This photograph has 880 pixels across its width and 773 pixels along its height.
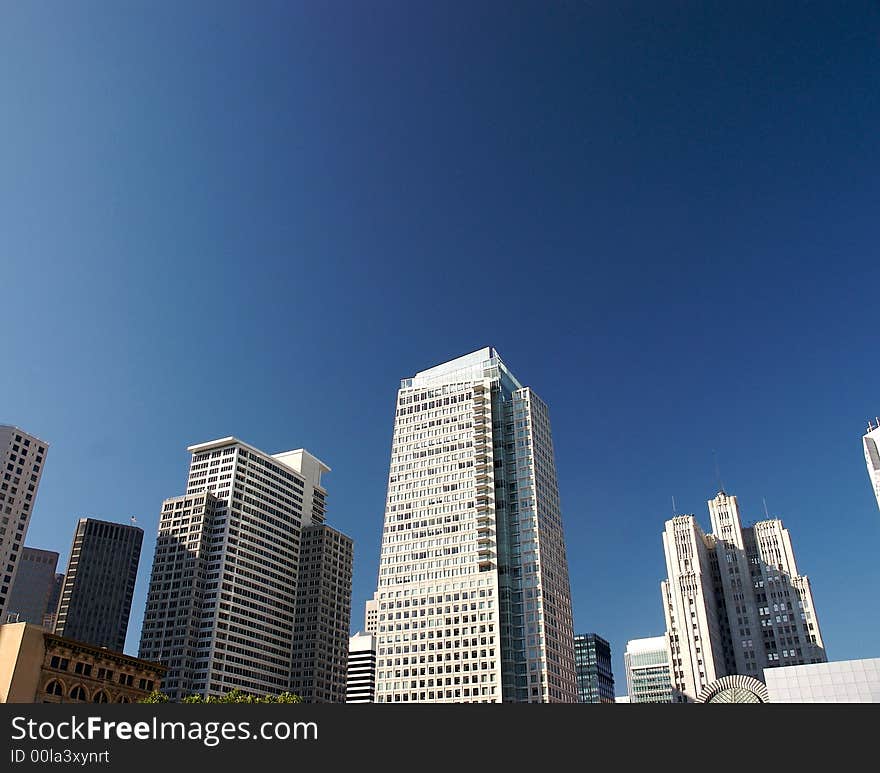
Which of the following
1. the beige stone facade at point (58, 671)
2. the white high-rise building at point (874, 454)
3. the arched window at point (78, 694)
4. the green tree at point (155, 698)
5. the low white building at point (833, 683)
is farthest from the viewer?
the white high-rise building at point (874, 454)

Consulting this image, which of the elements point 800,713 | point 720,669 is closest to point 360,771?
point 800,713

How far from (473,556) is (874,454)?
307 ft

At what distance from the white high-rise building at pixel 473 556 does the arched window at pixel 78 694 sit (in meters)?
70.6

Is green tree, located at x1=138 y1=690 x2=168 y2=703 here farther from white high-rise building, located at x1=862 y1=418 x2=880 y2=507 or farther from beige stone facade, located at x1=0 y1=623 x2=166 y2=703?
white high-rise building, located at x1=862 y1=418 x2=880 y2=507

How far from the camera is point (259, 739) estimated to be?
698 inches

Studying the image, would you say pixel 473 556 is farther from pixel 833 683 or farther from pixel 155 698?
pixel 833 683

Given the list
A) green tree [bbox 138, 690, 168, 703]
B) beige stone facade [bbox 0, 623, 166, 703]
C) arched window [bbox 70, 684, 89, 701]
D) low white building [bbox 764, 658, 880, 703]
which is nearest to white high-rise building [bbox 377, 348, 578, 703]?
green tree [bbox 138, 690, 168, 703]

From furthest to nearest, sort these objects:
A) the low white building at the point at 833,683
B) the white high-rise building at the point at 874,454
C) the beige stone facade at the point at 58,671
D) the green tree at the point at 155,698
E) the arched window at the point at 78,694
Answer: the white high-rise building at the point at 874,454, the green tree at the point at 155,698, the arched window at the point at 78,694, the beige stone facade at the point at 58,671, the low white building at the point at 833,683

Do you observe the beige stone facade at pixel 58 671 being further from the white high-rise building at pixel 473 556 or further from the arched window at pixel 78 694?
the white high-rise building at pixel 473 556

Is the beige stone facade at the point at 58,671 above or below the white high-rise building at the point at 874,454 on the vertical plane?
below

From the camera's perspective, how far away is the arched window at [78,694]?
346ft

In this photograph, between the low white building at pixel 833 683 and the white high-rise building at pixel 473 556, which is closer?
the low white building at pixel 833 683

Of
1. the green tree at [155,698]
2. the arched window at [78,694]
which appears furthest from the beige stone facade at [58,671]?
the green tree at [155,698]

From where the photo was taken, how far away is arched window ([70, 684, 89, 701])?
346 feet
